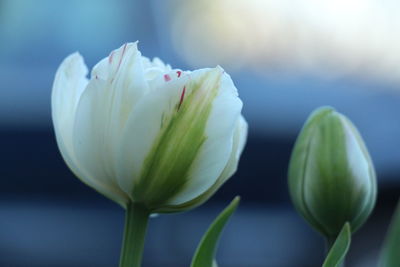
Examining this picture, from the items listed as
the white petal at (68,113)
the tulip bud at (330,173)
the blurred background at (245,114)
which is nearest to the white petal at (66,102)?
the white petal at (68,113)

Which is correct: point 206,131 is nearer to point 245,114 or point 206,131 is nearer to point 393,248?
point 393,248

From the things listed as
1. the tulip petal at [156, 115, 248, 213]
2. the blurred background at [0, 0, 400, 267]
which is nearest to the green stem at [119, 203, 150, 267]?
the tulip petal at [156, 115, 248, 213]

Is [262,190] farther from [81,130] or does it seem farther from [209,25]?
[81,130]

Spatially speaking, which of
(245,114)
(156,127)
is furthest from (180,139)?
(245,114)

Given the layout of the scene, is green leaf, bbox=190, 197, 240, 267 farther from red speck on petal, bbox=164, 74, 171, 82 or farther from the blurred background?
the blurred background

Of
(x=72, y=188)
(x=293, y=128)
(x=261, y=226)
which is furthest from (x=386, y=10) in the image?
(x=72, y=188)

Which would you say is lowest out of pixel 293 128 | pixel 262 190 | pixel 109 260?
pixel 109 260
